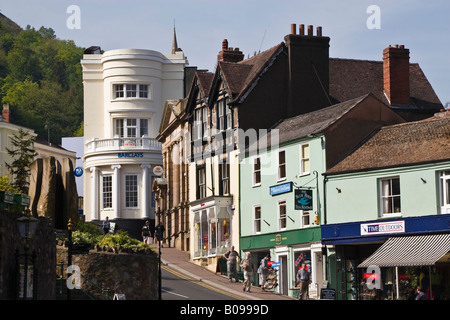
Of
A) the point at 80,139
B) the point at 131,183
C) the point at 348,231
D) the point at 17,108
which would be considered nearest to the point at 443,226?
the point at 348,231

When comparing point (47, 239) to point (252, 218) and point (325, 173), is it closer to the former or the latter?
point (325, 173)

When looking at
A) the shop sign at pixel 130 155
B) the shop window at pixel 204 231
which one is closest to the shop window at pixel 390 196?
the shop window at pixel 204 231

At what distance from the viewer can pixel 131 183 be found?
263ft

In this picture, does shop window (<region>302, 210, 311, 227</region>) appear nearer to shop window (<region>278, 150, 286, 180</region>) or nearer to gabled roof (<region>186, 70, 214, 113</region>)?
shop window (<region>278, 150, 286, 180</region>)

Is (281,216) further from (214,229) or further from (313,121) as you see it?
(214,229)

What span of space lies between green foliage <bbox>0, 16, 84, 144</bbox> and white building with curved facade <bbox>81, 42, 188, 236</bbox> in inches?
1646

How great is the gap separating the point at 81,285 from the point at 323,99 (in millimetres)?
25844

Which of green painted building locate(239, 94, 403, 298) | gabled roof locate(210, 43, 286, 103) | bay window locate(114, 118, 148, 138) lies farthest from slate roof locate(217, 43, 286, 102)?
bay window locate(114, 118, 148, 138)

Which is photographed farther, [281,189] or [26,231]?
[281,189]

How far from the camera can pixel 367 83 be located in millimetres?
63188

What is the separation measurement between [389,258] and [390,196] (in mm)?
3804

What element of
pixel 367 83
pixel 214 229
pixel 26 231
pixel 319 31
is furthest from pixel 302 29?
pixel 26 231

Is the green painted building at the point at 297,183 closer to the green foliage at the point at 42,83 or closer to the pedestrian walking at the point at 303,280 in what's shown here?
the pedestrian walking at the point at 303,280

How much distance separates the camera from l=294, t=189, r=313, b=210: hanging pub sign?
1948 inches
